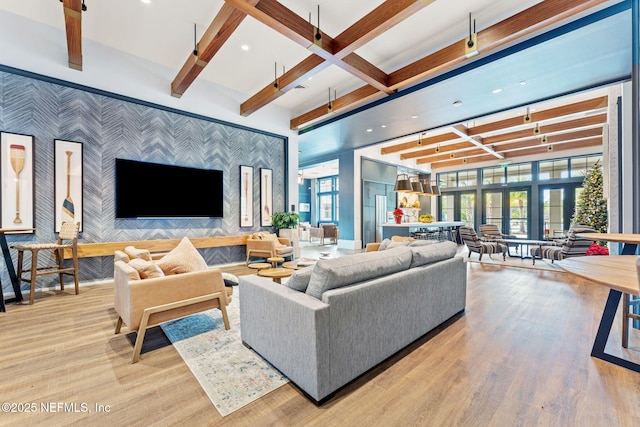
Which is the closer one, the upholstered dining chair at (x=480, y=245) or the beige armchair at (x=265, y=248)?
the beige armchair at (x=265, y=248)

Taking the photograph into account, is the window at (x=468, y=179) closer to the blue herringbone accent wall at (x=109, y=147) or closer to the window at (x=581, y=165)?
the window at (x=581, y=165)

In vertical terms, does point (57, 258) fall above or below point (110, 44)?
below

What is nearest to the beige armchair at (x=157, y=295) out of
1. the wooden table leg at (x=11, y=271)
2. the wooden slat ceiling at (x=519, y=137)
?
the wooden table leg at (x=11, y=271)

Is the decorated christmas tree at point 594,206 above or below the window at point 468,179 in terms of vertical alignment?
below

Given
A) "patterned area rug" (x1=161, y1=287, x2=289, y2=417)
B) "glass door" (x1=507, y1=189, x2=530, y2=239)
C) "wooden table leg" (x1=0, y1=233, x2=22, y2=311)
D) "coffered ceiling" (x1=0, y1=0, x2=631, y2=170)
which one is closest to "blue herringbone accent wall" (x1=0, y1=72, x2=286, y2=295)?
"wooden table leg" (x1=0, y1=233, x2=22, y2=311)

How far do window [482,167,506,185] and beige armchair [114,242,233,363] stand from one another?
11.6 m

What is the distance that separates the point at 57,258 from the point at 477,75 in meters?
7.00

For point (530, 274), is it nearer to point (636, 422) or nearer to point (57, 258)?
point (636, 422)

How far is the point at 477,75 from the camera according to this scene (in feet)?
13.3

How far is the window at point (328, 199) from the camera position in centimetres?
1401

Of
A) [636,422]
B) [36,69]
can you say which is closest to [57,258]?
[36,69]

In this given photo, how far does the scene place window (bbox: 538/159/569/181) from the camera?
368 inches

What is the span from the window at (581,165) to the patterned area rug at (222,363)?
11.8 metres

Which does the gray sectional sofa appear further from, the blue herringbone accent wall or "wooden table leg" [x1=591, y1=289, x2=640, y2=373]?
the blue herringbone accent wall
